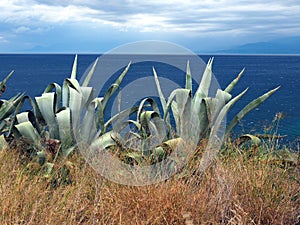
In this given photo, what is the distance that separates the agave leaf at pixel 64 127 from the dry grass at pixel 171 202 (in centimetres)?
74

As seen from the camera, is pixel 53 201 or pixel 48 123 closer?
pixel 53 201

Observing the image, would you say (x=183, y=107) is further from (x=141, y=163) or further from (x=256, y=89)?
(x=256, y=89)

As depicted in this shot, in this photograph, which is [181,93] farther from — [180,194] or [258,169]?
[180,194]

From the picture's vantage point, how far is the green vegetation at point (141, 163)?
2541mm

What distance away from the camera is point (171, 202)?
2543 mm

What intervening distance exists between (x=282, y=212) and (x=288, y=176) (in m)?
0.58

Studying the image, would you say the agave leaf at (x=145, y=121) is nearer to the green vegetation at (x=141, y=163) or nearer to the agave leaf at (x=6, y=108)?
the green vegetation at (x=141, y=163)

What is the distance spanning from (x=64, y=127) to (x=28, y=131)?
0.31 metres

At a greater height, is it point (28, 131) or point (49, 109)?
point (49, 109)

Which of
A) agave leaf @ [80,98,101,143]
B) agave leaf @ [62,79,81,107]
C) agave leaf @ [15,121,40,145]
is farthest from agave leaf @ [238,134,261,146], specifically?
agave leaf @ [15,121,40,145]

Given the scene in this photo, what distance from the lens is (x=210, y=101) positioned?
147 inches

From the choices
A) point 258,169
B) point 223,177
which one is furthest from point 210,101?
point 223,177

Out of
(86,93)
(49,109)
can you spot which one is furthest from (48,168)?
(86,93)

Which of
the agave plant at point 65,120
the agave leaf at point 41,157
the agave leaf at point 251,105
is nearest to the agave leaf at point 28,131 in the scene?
the agave plant at point 65,120
